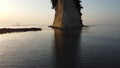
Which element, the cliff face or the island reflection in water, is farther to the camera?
the cliff face

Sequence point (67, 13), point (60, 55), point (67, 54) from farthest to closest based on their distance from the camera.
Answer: point (67, 13)
point (67, 54)
point (60, 55)

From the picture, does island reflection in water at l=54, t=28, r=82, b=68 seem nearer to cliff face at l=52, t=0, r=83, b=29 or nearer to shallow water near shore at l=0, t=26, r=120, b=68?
shallow water near shore at l=0, t=26, r=120, b=68

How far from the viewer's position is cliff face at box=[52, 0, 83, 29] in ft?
320

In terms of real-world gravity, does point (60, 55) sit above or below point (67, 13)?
below

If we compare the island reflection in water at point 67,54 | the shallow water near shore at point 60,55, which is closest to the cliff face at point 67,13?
the island reflection in water at point 67,54

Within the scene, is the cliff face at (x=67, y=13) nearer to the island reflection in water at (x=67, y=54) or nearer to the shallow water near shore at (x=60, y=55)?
the island reflection in water at (x=67, y=54)

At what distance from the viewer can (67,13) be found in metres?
101

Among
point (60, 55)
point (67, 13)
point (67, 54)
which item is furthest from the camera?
point (67, 13)

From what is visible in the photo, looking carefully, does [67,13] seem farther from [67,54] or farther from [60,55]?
[60,55]

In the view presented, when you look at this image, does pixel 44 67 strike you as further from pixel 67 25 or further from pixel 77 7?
pixel 77 7

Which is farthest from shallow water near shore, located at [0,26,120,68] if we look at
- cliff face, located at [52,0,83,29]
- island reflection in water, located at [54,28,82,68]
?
A: cliff face, located at [52,0,83,29]

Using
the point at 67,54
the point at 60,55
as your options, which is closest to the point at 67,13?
the point at 67,54

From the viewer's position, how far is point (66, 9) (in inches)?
3952

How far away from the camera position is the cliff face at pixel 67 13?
97531mm
